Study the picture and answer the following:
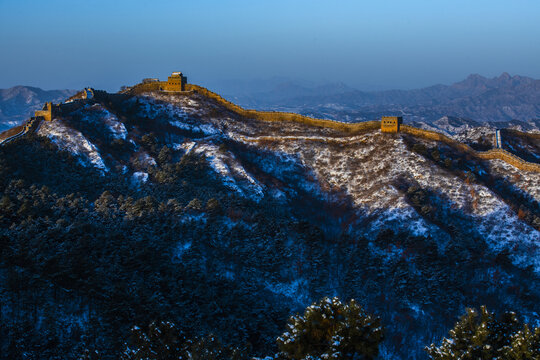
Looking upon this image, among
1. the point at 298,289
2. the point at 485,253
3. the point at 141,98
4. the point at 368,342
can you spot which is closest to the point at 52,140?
the point at 141,98

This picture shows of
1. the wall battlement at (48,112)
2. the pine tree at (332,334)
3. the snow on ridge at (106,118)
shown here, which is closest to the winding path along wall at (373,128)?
the snow on ridge at (106,118)

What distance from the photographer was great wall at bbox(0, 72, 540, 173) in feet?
234

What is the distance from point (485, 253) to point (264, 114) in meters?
52.2

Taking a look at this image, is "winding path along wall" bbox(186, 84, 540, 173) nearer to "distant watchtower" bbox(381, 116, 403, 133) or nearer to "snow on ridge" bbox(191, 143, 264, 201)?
"distant watchtower" bbox(381, 116, 403, 133)

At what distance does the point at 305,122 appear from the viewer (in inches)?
3487

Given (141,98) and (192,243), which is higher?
(141,98)

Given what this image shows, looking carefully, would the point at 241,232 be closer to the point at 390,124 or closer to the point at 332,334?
the point at 332,334

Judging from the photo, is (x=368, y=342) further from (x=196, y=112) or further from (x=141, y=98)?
(x=141, y=98)

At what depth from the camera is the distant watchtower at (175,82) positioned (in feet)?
306

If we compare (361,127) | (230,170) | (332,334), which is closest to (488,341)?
(332,334)

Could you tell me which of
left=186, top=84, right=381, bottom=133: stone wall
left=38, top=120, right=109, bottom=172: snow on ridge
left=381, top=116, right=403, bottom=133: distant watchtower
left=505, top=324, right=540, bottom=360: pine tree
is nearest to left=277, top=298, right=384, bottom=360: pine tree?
left=505, top=324, right=540, bottom=360: pine tree

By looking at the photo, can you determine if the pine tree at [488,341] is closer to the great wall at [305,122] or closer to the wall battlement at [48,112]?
the great wall at [305,122]

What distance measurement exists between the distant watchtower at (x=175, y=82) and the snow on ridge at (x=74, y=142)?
2967cm

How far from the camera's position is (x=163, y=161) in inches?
2751
